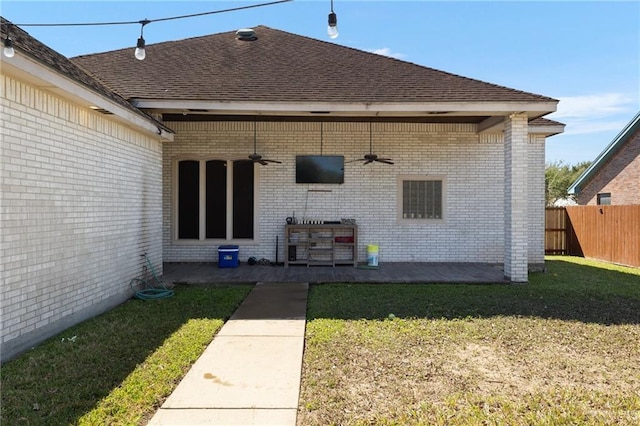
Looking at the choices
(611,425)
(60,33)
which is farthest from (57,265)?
(611,425)

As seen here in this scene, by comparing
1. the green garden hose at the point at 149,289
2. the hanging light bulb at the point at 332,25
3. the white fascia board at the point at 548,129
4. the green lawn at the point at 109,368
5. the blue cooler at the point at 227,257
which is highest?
the hanging light bulb at the point at 332,25

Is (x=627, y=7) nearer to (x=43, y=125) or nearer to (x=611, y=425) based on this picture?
(x=611, y=425)

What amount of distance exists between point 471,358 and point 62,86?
5.51 metres

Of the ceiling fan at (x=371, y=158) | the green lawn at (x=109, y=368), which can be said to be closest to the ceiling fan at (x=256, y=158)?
the ceiling fan at (x=371, y=158)

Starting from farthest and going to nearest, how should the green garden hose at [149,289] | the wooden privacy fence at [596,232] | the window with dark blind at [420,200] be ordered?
1. the wooden privacy fence at [596,232]
2. the window with dark blind at [420,200]
3. the green garden hose at [149,289]

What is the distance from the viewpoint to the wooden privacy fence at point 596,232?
36.1ft

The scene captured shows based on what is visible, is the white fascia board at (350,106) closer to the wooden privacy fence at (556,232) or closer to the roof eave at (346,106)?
the roof eave at (346,106)

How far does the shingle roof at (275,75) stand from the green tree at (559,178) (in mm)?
32942

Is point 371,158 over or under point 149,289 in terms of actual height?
over

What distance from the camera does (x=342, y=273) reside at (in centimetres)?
865

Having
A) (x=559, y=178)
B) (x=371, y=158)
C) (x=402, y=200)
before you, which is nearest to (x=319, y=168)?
(x=371, y=158)

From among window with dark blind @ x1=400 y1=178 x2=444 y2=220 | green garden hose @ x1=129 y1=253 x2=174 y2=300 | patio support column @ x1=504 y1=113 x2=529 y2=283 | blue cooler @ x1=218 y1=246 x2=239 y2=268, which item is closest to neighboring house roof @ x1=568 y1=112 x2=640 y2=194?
window with dark blind @ x1=400 y1=178 x2=444 y2=220

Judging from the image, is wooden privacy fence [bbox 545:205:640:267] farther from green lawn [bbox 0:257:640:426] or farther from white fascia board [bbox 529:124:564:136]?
green lawn [bbox 0:257:640:426]

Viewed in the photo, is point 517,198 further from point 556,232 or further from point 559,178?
point 559,178
